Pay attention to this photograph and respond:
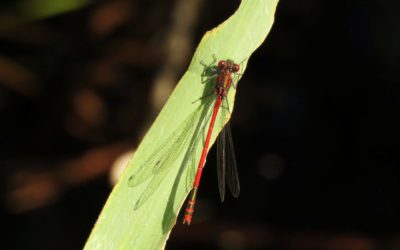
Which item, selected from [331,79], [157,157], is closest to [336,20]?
[331,79]

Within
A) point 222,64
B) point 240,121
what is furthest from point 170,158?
point 240,121

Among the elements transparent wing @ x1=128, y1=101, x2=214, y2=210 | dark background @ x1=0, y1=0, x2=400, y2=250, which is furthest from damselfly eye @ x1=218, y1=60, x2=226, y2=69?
dark background @ x1=0, y1=0, x2=400, y2=250

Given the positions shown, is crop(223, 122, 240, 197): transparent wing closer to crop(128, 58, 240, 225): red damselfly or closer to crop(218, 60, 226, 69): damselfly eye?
crop(128, 58, 240, 225): red damselfly

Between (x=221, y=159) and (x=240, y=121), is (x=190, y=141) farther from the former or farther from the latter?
(x=240, y=121)

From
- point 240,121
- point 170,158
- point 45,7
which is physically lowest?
point 240,121

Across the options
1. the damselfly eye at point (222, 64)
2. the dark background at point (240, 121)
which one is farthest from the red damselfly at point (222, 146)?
the dark background at point (240, 121)
